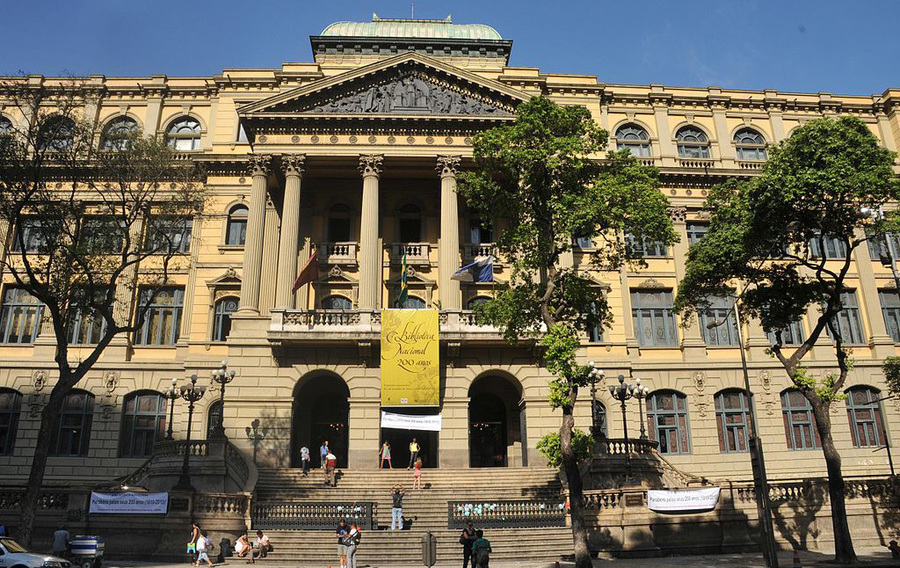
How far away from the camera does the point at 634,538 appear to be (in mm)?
24438

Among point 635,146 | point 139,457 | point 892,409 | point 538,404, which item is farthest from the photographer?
point 635,146

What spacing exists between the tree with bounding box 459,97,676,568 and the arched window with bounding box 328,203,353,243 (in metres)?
14.7

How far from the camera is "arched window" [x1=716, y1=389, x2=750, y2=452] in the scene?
3819 cm

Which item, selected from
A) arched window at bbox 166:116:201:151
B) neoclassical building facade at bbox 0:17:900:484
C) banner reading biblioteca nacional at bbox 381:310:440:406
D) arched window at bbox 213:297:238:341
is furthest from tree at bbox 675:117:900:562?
arched window at bbox 166:116:201:151

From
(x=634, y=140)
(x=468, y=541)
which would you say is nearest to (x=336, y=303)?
(x=468, y=541)

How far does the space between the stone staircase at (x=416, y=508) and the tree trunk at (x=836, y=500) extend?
28.3 ft

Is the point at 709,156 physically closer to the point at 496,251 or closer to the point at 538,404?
the point at 496,251

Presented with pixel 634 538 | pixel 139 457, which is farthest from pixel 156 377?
pixel 634 538

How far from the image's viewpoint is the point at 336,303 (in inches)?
1483

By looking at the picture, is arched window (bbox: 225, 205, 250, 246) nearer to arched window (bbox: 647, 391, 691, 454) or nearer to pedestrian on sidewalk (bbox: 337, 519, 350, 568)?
pedestrian on sidewalk (bbox: 337, 519, 350, 568)

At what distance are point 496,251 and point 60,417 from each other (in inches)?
996

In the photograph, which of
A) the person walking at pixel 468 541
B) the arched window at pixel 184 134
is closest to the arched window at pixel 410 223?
the arched window at pixel 184 134

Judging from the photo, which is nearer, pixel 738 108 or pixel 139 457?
pixel 139 457

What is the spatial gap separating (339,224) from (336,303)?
491 cm
